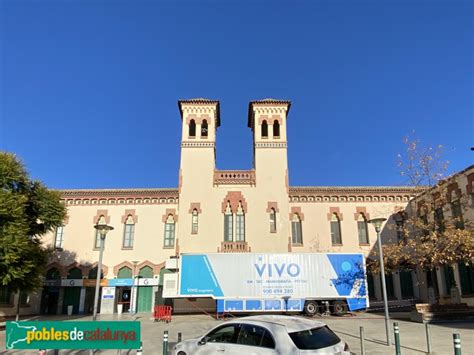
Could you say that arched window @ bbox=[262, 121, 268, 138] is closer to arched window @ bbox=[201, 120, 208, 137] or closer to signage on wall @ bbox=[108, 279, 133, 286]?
arched window @ bbox=[201, 120, 208, 137]

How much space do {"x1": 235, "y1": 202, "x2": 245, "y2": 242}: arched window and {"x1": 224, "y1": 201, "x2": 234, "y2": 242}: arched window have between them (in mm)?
435

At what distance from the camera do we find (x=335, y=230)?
3036 centimetres

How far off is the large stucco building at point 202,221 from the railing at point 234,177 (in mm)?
89

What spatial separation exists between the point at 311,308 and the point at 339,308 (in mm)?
1914

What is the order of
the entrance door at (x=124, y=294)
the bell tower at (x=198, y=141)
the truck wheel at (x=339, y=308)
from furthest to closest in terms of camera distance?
1. the bell tower at (x=198, y=141)
2. the entrance door at (x=124, y=294)
3. the truck wheel at (x=339, y=308)

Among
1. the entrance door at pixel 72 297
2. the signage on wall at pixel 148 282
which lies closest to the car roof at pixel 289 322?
the signage on wall at pixel 148 282

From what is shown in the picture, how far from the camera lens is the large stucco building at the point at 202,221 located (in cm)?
2891

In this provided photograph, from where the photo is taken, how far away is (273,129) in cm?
3247

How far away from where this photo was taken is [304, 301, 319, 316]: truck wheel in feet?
73.7

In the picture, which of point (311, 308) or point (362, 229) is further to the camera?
point (362, 229)

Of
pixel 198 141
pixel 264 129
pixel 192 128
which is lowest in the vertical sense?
pixel 198 141

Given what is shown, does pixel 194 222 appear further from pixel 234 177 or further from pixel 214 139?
pixel 214 139

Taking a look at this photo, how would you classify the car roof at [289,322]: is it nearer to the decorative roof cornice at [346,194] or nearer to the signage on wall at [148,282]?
the signage on wall at [148,282]

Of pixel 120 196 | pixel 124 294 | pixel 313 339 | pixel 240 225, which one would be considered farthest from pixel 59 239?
pixel 313 339
